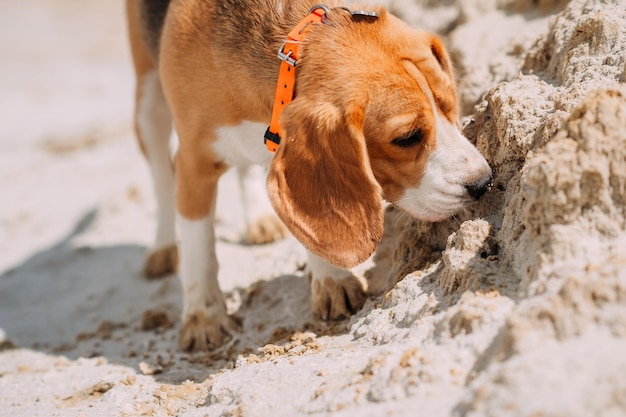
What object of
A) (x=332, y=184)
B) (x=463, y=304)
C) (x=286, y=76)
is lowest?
(x=463, y=304)

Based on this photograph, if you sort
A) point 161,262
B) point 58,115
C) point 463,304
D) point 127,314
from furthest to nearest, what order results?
point 58,115 → point 161,262 → point 127,314 → point 463,304

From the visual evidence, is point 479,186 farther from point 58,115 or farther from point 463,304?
point 58,115

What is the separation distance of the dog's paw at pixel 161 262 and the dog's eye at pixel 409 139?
245cm

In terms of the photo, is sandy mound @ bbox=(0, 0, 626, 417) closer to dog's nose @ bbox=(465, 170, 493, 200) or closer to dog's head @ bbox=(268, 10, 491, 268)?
dog's nose @ bbox=(465, 170, 493, 200)

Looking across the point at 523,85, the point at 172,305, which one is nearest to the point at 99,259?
the point at 172,305

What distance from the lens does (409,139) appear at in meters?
2.92

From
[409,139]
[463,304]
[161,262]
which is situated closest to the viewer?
[463,304]

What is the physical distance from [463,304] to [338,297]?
1.24m

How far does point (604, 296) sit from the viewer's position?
5.77ft

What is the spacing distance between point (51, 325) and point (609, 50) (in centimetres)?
351

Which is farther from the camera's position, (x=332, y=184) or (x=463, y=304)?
(x=332, y=184)

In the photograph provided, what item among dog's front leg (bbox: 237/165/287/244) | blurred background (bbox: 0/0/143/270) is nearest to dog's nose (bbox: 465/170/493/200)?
dog's front leg (bbox: 237/165/287/244)

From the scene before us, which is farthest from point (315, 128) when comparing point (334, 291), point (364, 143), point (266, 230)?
point (266, 230)

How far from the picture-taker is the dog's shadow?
337cm
